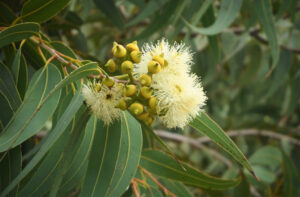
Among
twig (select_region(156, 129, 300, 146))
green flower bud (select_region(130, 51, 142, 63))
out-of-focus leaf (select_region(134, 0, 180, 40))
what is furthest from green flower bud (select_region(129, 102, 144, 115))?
twig (select_region(156, 129, 300, 146))

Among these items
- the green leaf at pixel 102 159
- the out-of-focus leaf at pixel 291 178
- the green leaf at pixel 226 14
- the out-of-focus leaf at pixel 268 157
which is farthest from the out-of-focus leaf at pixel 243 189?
the green leaf at pixel 102 159

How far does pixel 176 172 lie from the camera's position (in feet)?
4.60

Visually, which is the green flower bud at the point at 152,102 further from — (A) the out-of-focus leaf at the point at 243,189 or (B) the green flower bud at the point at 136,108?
(A) the out-of-focus leaf at the point at 243,189

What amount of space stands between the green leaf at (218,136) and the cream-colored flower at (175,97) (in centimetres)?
12

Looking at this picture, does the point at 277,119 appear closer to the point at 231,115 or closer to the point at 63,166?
the point at 231,115

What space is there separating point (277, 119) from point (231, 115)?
0.45m

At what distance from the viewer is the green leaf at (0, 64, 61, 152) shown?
0.96 meters

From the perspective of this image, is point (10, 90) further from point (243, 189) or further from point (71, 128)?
point (243, 189)

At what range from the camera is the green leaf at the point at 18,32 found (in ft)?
3.49

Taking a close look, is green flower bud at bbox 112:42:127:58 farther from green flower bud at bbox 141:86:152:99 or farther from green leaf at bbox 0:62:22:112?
green leaf at bbox 0:62:22:112

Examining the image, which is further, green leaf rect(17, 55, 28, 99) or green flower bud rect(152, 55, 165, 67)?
green leaf rect(17, 55, 28, 99)

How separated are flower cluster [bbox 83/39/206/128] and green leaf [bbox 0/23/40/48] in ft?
0.87

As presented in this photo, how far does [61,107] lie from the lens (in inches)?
45.0

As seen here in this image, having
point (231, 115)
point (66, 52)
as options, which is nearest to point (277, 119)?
point (231, 115)
